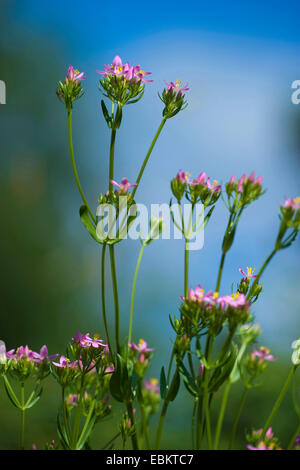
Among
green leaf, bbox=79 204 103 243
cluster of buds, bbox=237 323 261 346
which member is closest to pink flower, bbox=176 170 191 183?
green leaf, bbox=79 204 103 243

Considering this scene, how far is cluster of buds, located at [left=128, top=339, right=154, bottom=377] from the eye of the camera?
88 cm

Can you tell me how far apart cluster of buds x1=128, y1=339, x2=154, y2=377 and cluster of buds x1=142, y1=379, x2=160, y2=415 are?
25 millimetres

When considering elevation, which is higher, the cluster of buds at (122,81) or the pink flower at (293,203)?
the cluster of buds at (122,81)

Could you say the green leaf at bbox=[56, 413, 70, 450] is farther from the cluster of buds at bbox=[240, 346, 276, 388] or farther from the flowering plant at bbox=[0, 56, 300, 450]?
the cluster of buds at bbox=[240, 346, 276, 388]

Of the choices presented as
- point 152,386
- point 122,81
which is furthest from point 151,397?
point 122,81

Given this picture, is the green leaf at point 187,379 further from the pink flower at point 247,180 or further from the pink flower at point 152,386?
the pink flower at point 247,180

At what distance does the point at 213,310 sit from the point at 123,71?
2.07ft

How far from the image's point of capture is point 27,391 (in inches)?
138

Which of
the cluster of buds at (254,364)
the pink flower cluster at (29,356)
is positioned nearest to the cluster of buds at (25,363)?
the pink flower cluster at (29,356)

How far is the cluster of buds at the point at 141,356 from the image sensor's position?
0.88 m

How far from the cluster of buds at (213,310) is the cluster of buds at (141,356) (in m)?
0.10

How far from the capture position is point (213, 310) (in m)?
0.91

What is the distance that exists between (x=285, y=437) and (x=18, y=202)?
297cm
